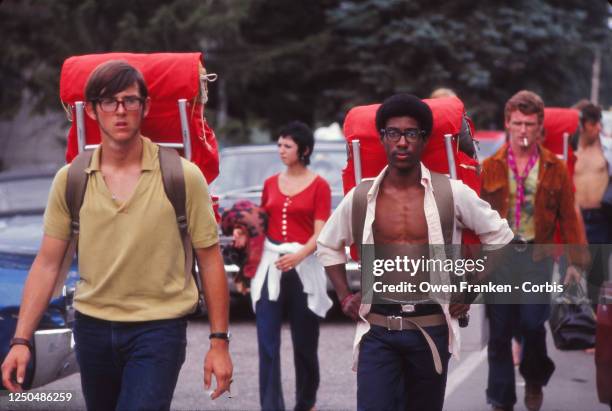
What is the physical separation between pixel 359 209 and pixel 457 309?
619 millimetres

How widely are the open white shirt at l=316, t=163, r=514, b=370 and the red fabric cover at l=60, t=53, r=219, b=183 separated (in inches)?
25.2

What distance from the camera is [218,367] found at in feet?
14.8

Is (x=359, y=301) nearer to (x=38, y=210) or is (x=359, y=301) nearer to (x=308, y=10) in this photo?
(x=38, y=210)

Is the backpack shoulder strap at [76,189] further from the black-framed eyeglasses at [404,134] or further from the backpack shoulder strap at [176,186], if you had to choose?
the black-framed eyeglasses at [404,134]

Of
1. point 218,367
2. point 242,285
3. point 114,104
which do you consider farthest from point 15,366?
point 242,285

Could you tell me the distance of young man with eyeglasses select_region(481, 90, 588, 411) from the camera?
294 inches

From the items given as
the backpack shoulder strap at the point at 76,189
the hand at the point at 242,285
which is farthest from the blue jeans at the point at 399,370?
the hand at the point at 242,285

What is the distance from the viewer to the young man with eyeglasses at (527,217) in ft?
24.5

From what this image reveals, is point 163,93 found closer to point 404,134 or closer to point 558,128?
point 404,134

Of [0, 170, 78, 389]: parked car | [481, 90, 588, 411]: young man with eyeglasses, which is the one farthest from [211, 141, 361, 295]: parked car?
[481, 90, 588, 411]: young man with eyeglasses

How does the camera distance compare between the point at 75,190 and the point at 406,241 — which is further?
the point at 406,241

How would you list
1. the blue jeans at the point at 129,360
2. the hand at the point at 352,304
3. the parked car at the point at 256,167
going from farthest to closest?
the parked car at the point at 256,167
the hand at the point at 352,304
the blue jeans at the point at 129,360

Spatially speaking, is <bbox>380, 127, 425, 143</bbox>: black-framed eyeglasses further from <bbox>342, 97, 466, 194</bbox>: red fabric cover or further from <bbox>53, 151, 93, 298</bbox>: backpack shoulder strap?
<bbox>53, 151, 93, 298</bbox>: backpack shoulder strap

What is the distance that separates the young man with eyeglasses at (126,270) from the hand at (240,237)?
3.13m
